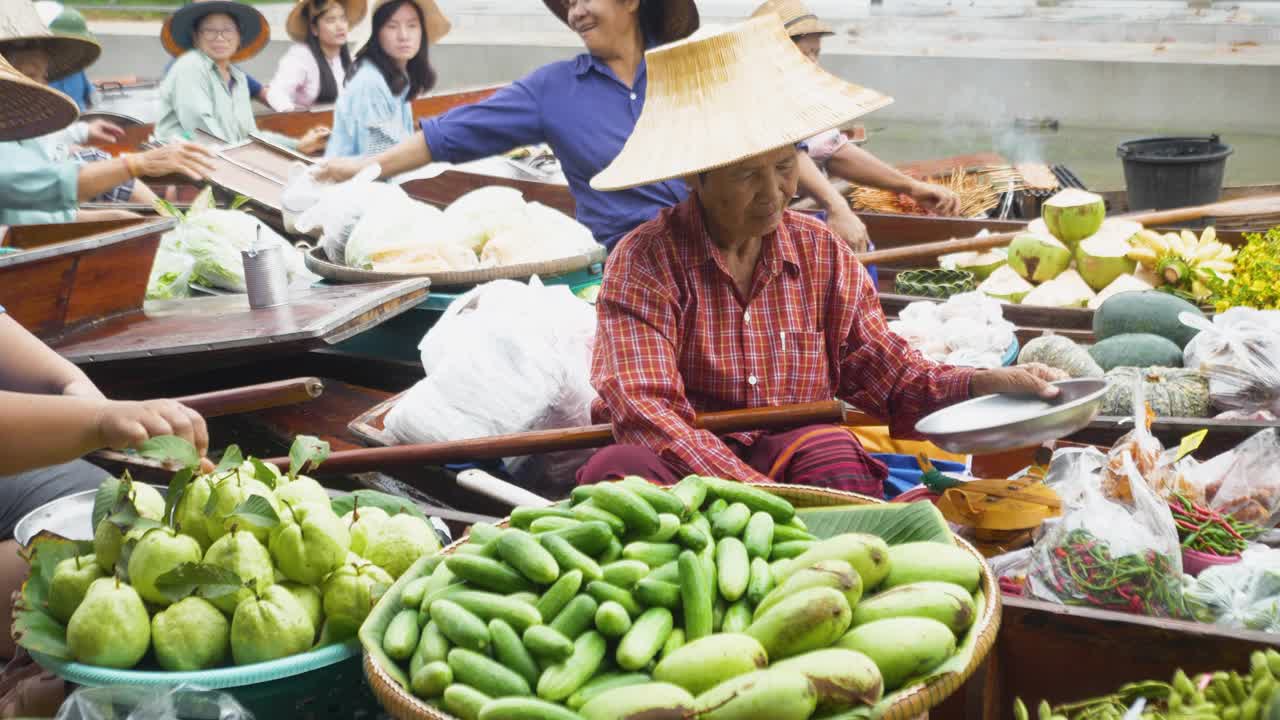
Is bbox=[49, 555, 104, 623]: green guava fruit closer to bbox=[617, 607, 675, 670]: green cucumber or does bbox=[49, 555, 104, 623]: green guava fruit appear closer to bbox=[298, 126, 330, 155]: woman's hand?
bbox=[617, 607, 675, 670]: green cucumber

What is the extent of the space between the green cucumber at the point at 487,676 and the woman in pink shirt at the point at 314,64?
783 centimetres

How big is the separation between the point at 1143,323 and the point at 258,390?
282cm

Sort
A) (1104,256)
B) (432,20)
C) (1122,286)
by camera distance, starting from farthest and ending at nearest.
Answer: (432,20)
(1104,256)
(1122,286)

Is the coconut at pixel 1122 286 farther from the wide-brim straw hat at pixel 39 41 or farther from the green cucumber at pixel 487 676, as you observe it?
the wide-brim straw hat at pixel 39 41

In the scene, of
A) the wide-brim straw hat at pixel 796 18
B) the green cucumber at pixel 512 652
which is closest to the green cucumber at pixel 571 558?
the green cucumber at pixel 512 652

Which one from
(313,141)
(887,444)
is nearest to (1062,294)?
(887,444)

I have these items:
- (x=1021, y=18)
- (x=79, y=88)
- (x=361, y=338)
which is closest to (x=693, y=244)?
(x=361, y=338)

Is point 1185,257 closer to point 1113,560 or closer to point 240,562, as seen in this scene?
point 1113,560

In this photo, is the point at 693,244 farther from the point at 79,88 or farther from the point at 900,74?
the point at 900,74

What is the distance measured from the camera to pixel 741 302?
8.77ft

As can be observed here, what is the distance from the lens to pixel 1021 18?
48.1 feet

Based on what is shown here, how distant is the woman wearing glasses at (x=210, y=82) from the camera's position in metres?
7.56

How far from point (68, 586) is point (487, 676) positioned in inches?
29.3

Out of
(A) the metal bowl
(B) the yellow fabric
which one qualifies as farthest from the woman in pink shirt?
(A) the metal bowl
